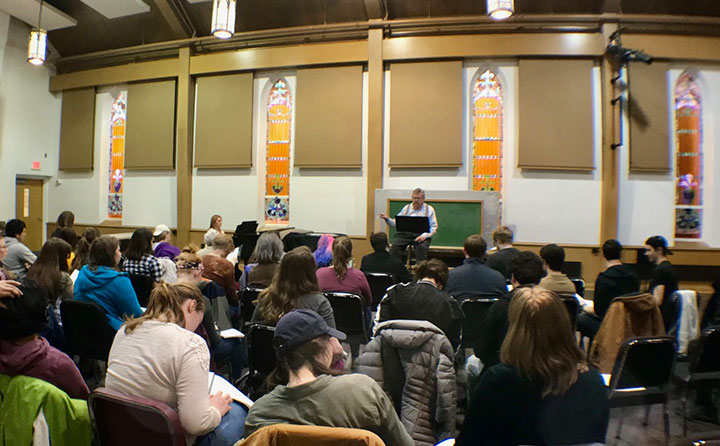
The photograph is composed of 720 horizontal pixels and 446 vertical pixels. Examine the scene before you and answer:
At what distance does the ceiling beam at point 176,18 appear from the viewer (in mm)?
8219

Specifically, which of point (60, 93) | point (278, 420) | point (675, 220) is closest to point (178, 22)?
point (60, 93)

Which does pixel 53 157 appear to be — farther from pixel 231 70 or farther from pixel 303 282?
pixel 303 282

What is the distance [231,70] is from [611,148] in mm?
7366

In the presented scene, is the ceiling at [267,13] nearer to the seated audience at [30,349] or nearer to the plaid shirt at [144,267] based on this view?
the plaid shirt at [144,267]

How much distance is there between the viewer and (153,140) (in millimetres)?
9125

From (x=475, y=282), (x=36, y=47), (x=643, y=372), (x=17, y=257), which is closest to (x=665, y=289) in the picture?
(x=643, y=372)

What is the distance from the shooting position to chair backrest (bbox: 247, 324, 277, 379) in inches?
91.9

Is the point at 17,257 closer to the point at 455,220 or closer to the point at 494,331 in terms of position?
the point at 494,331

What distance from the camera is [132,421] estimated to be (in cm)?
143

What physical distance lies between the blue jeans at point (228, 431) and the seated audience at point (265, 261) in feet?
5.37

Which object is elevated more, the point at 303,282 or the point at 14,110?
the point at 14,110

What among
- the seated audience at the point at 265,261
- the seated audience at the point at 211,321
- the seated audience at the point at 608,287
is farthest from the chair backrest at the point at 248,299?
the seated audience at the point at 608,287

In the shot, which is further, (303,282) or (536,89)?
(536,89)

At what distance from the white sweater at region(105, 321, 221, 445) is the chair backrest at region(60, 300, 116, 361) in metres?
1.24
